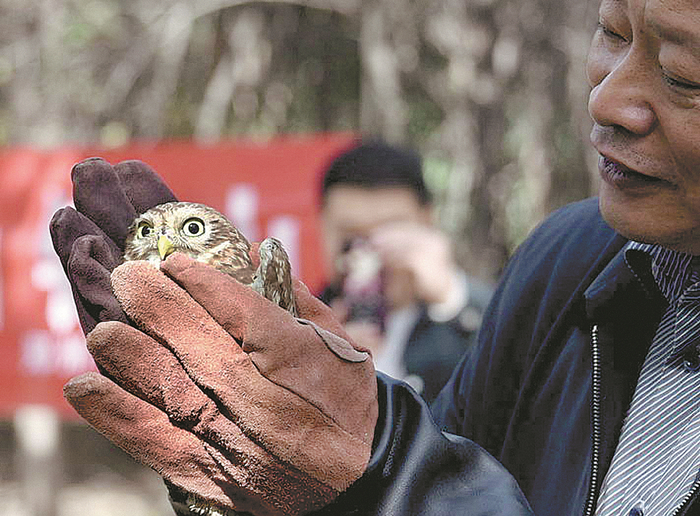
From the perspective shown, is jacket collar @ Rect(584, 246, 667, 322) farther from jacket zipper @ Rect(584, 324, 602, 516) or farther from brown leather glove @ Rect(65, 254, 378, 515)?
brown leather glove @ Rect(65, 254, 378, 515)

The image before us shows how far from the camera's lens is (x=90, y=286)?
1057mm

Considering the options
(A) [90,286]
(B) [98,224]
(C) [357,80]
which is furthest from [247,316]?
(C) [357,80]

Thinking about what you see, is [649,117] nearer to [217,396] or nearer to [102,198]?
[217,396]

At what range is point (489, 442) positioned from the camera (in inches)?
50.7

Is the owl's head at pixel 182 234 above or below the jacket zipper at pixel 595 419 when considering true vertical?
above

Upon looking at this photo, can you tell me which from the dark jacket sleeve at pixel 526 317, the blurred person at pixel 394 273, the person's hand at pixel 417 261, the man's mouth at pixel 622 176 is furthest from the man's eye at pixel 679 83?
the person's hand at pixel 417 261

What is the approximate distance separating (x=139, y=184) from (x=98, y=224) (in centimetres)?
9

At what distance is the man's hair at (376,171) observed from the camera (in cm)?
313

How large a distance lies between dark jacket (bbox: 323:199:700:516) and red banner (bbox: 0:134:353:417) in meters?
2.63

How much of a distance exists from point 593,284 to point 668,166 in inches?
9.5

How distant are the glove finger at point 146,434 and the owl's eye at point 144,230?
31cm

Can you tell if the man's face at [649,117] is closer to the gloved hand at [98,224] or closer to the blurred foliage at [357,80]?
the gloved hand at [98,224]

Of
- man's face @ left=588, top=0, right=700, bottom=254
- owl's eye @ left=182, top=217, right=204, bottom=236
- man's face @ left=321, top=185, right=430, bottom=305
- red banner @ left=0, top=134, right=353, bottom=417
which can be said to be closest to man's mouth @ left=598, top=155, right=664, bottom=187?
man's face @ left=588, top=0, right=700, bottom=254

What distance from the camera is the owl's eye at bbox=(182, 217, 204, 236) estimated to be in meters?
1.42
